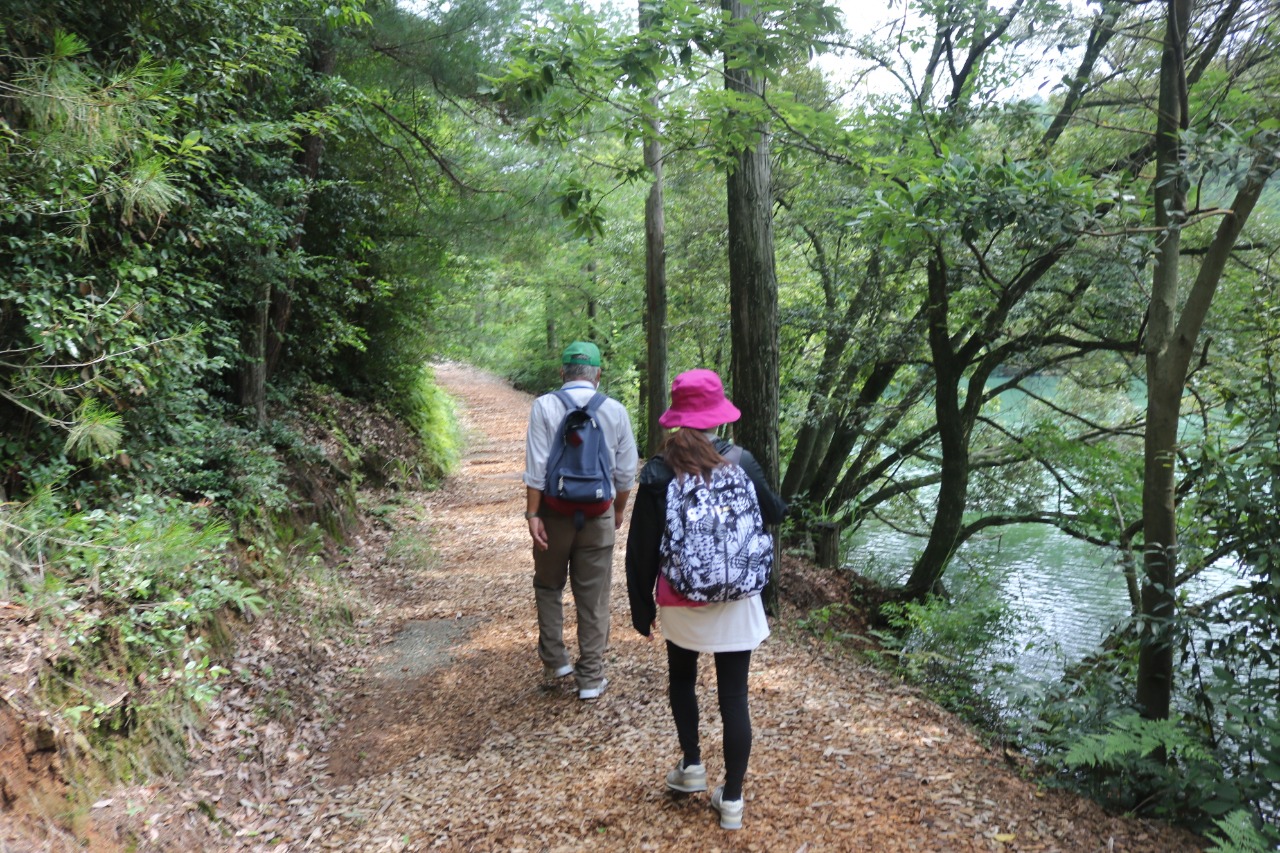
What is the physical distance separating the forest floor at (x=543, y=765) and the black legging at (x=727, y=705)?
0.97 ft

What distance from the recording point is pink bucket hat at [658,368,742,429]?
3.01 m

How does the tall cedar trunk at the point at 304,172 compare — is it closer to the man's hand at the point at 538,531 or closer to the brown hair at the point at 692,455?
the man's hand at the point at 538,531

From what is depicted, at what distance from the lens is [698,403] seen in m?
3.03

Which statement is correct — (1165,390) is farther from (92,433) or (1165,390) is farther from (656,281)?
(656,281)

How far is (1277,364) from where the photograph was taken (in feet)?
14.7

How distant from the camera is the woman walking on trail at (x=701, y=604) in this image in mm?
2965

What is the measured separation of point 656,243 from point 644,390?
7.53 m

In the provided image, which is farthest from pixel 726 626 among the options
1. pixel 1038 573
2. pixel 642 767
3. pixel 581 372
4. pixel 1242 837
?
pixel 1038 573

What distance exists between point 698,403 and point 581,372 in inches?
52.9

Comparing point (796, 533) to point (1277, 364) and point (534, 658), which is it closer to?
point (534, 658)

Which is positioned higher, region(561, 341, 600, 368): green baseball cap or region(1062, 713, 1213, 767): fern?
region(561, 341, 600, 368): green baseball cap

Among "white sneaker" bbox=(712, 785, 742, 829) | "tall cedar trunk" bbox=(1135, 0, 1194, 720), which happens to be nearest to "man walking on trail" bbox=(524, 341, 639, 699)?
"white sneaker" bbox=(712, 785, 742, 829)

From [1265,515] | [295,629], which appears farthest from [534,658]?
[1265,515]

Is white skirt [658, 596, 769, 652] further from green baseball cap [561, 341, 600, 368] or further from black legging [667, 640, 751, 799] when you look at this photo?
green baseball cap [561, 341, 600, 368]
